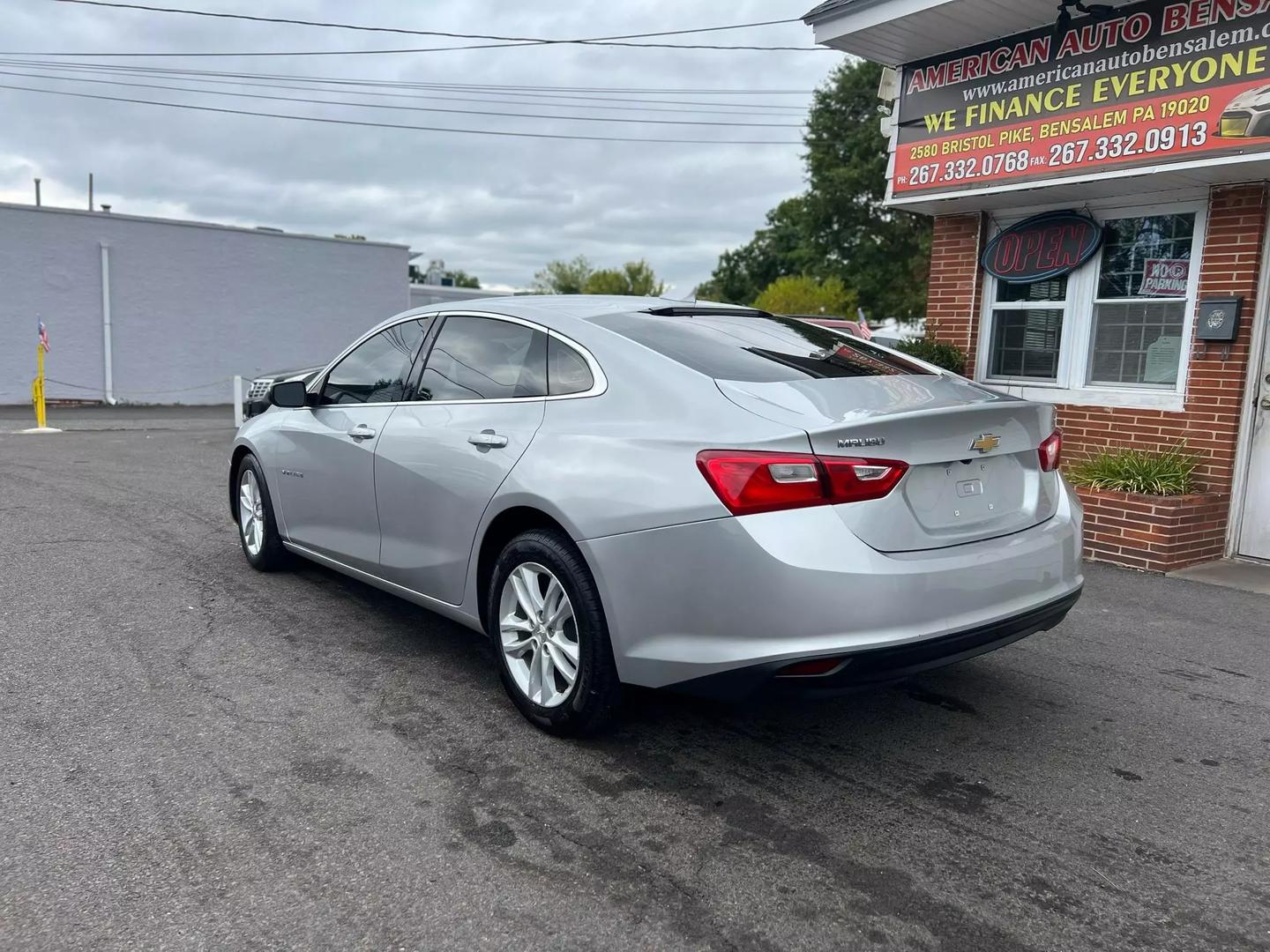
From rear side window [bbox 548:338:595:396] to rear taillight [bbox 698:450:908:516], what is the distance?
0.87m

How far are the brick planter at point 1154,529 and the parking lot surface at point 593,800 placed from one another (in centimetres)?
149

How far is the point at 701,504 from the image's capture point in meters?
3.17

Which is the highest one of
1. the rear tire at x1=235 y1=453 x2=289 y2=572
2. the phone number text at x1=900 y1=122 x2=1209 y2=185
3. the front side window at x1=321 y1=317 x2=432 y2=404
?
the phone number text at x1=900 y1=122 x2=1209 y2=185

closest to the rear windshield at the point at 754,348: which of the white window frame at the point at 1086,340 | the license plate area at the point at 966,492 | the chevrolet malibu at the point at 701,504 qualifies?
the chevrolet malibu at the point at 701,504

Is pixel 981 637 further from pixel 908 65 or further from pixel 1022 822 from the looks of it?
pixel 908 65

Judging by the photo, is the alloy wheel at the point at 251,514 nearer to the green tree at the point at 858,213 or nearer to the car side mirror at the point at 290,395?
the car side mirror at the point at 290,395

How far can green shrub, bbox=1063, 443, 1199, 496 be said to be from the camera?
7148 millimetres

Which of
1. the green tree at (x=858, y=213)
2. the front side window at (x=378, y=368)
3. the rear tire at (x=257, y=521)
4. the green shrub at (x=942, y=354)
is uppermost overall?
the green tree at (x=858, y=213)

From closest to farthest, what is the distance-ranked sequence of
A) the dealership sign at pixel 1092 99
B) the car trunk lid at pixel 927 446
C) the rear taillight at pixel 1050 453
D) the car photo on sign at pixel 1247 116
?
1. the car trunk lid at pixel 927 446
2. the rear taillight at pixel 1050 453
3. the car photo on sign at pixel 1247 116
4. the dealership sign at pixel 1092 99

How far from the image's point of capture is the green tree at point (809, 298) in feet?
122

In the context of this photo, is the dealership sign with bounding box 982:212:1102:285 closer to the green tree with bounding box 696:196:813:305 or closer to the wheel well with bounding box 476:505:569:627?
the wheel well with bounding box 476:505:569:627

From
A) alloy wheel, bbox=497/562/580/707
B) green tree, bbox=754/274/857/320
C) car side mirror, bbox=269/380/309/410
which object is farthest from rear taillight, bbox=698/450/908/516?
green tree, bbox=754/274/857/320

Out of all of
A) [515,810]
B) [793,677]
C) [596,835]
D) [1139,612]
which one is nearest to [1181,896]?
[793,677]

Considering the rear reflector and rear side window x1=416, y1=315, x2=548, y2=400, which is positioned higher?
rear side window x1=416, y1=315, x2=548, y2=400
